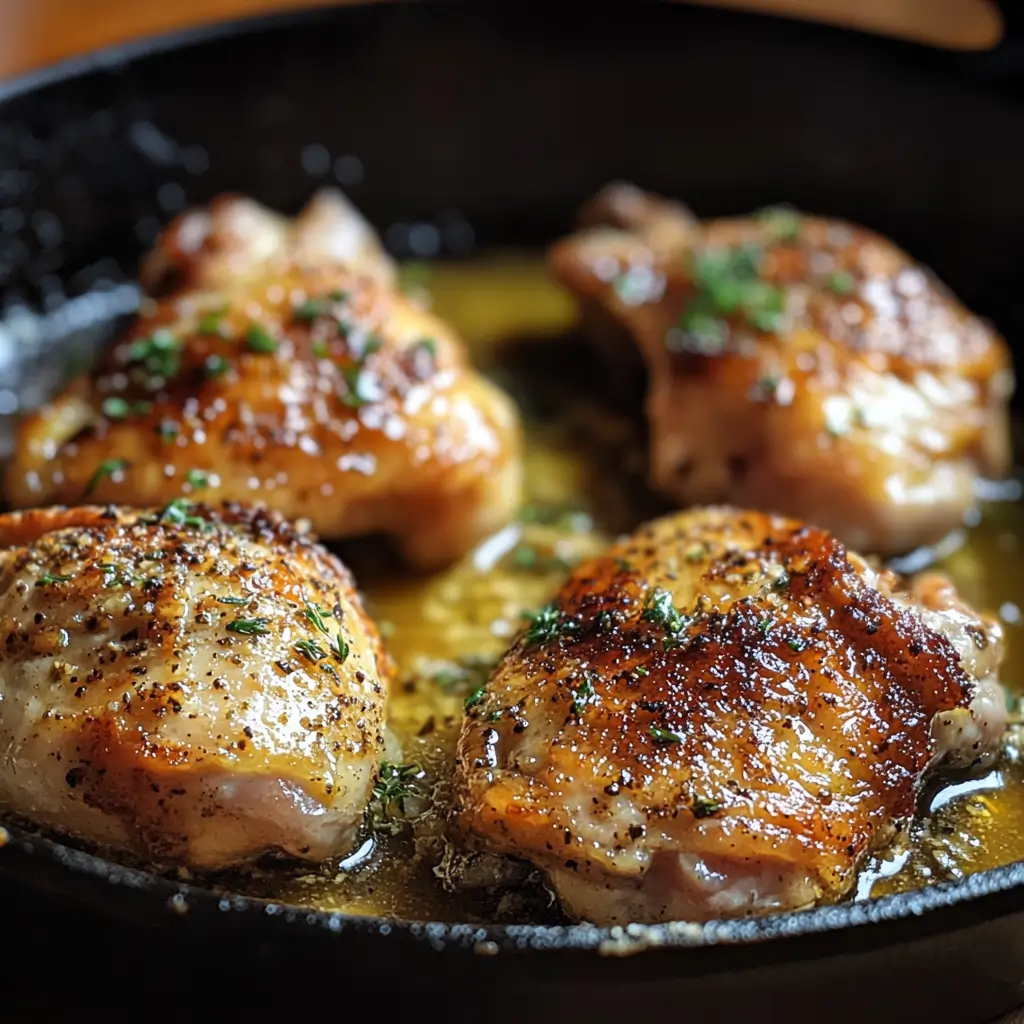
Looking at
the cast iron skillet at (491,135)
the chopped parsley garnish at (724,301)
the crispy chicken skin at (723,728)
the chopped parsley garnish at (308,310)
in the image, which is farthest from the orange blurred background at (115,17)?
the crispy chicken skin at (723,728)

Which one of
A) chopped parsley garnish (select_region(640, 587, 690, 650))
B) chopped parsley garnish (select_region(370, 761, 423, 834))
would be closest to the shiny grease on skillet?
chopped parsley garnish (select_region(370, 761, 423, 834))

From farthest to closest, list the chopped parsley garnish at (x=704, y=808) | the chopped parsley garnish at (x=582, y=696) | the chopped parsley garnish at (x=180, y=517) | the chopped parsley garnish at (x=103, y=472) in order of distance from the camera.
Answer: the chopped parsley garnish at (x=103, y=472) < the chopped parsley garnish at (x=180, y=517) < the chopped parsley garnish at (x=582, y=696) < the chopped parsley garnish at (x=704, y=808)

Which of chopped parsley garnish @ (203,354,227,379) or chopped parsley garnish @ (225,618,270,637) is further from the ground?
chopped parsley garnish @ (225,618,270,637)

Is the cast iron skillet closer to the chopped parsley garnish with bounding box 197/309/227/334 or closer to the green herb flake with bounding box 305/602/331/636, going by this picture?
the chopped parsley garnish with bounding box 197/309/227/334

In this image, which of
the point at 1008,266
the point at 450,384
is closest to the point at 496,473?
the point at 450,384

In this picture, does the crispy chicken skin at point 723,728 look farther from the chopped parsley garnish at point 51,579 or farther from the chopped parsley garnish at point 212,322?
the chopped parsley garnish at point 212,322

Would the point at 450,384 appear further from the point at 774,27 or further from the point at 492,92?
the point at 774,27

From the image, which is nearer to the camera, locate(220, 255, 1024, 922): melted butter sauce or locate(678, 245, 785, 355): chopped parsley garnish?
locate(220, 255, 1024, 922): melted butter sauce
